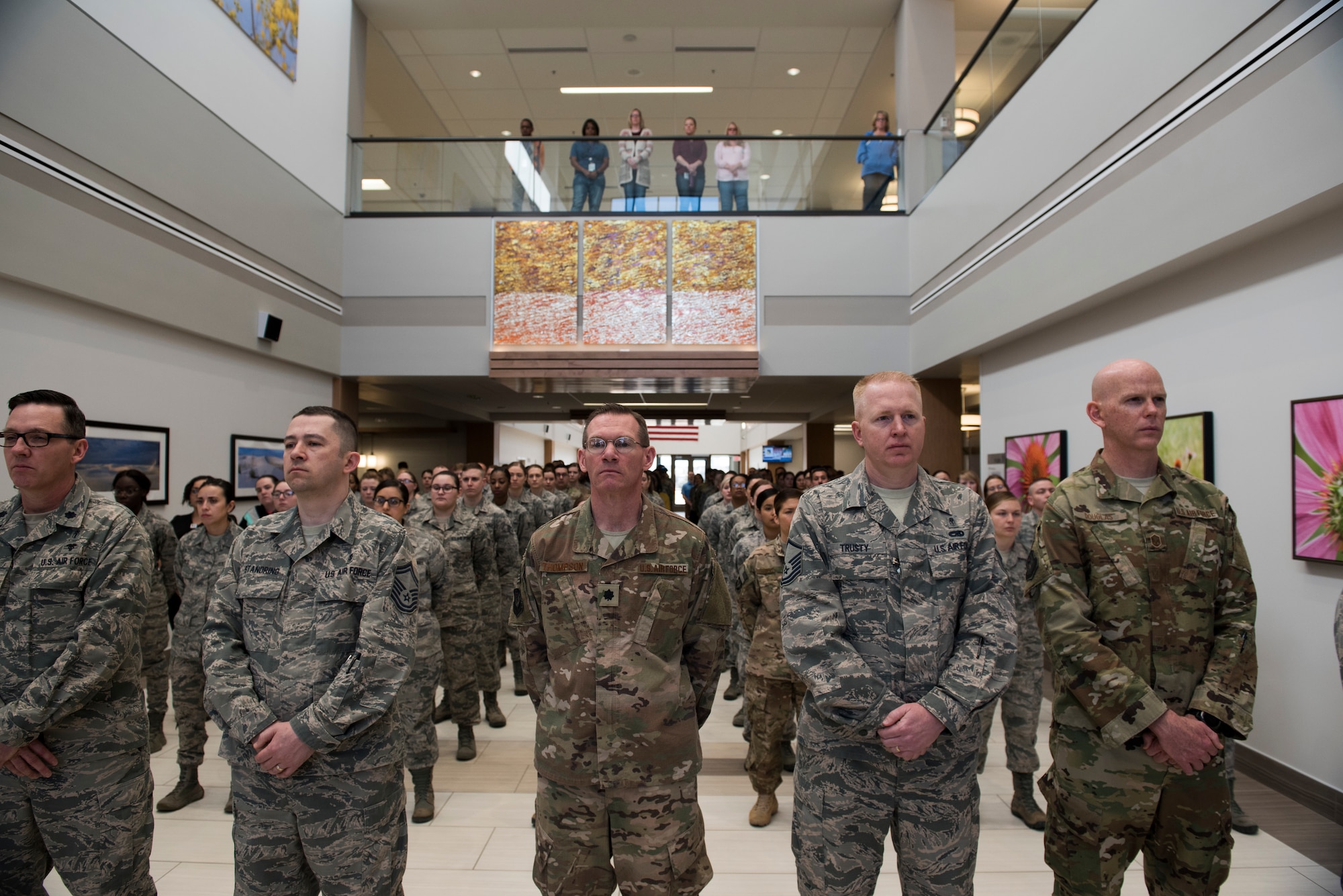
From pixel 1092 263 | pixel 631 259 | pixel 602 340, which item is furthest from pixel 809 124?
pixel 1092 263

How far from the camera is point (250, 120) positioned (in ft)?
25.6

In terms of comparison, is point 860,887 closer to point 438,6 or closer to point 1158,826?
point 1158,826

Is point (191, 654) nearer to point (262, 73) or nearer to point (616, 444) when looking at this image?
point (616, 444)

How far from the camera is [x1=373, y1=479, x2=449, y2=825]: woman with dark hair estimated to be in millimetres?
3600

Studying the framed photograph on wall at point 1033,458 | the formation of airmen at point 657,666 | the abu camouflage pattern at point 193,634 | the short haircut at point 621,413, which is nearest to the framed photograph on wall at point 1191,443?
the framed photograph on wall at point 1033,458

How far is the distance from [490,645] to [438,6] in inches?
381

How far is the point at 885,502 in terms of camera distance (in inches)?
82.2

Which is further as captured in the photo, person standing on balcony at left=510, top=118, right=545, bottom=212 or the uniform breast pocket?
person standing on balcony at left=510, top=118, right=545, bottom=212

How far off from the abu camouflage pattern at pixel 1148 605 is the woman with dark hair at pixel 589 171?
9.25 meters

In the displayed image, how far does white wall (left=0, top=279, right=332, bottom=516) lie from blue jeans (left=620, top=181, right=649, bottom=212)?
202 inches

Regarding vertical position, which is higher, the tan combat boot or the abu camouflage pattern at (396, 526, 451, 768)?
the abu camouflage pattern at (396, 526, 451, 768)

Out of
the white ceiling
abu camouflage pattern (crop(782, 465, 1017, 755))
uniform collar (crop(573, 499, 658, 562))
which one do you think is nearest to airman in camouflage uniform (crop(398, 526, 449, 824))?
uniform collar (crop(573, 499, 658, 562))

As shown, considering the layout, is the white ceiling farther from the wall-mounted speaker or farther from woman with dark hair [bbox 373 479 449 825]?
woman with dark hair [bbox 373 479 449 825]

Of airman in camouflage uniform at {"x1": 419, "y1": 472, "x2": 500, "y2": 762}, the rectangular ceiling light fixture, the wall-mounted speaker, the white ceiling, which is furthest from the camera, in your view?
the rectangular ceiling light fixture
